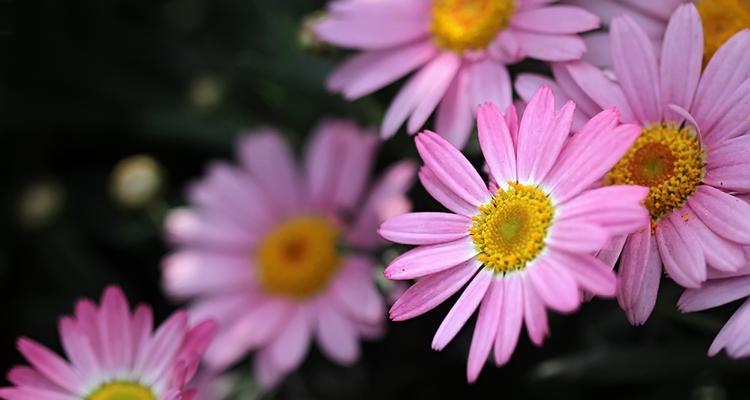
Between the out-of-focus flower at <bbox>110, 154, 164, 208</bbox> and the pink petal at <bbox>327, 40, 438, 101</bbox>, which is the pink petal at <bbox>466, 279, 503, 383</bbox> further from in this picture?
the out-of-focus flower at <bbox>110, 154, 164, 208</bbox>

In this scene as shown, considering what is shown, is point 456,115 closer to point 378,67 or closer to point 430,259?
point 378,67

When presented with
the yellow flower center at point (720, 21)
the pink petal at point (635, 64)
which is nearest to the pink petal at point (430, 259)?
the pink petal at point (635, 64)

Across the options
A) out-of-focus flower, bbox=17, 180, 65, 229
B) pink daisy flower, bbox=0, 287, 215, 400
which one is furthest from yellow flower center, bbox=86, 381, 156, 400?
out-of-focus flower, bbox=17, 180, 65, 229

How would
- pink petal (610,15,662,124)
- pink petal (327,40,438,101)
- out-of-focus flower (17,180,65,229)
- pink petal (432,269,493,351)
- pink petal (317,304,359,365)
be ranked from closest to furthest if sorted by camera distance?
pink petal (432,269,493,351), pink petal (610,15,662,124), pink petal (327,40,438,101), pink petal (317,304,359,365), out-of-focus flower (17,180,65,229)

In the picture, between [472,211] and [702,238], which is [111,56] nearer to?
[472,211]

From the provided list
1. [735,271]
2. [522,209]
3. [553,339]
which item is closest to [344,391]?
[553,339]

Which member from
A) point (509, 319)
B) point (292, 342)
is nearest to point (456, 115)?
point (509, 319)

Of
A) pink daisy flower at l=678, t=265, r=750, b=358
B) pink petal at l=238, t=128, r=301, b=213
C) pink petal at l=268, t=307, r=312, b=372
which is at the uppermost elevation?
pink petal at l=238, t=128, r=301, b=213
